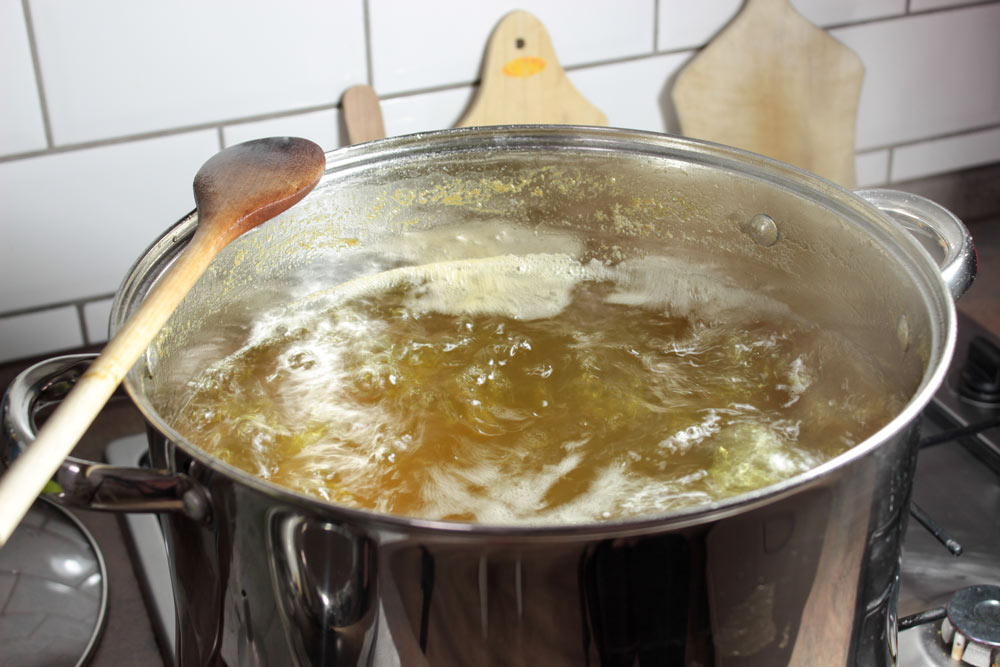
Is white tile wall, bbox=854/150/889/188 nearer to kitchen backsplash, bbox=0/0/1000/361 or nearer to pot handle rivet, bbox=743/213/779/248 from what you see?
kitchen backsplash, bbox=0/0/1000/361

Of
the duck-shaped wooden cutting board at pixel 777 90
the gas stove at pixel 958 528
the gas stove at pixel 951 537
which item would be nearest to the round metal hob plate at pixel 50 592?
the gas stove at pixel 951 537

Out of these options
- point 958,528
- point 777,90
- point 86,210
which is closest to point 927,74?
point 777,90

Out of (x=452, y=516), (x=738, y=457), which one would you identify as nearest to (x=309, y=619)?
(x=452, y=516)

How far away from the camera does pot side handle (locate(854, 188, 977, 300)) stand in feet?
1.50

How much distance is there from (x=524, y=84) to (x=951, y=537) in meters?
0.51

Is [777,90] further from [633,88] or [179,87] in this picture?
[179,87]

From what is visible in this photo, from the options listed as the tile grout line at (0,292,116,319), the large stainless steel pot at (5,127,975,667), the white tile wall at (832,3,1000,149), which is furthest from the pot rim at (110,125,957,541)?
the white tile wall at (832,3,1000,149)

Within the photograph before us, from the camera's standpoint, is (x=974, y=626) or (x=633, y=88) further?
(x=633, y=88)

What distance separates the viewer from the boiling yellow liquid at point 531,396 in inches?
18.5

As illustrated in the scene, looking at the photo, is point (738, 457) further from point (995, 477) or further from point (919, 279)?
point (995, 477)

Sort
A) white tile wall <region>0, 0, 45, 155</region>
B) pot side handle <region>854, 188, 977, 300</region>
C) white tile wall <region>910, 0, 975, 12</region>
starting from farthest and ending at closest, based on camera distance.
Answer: white tile wall <region>910, 0, 975, 12</region> < white tile wall <region>0, 0, 45, 155</region> < pot side handle <region>854, 188, 977, 300</region>

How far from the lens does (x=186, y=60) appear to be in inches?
30.5

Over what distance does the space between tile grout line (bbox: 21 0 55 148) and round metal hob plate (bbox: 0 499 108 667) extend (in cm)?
28

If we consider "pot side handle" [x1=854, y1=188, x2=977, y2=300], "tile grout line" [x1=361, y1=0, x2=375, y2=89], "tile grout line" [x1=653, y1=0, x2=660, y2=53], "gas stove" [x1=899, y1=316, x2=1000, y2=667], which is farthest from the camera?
"tile grout line" [x1=653, y1=0, x2=660, y2=53]
